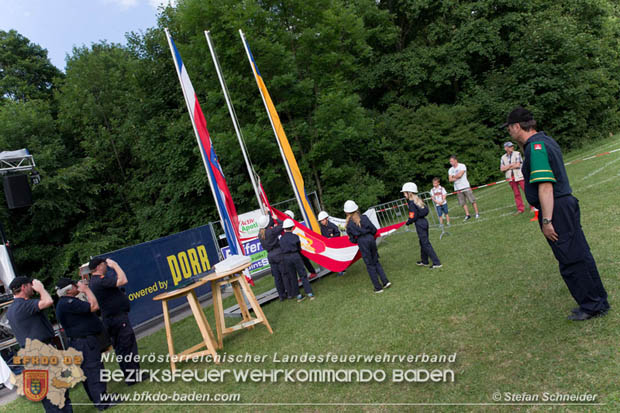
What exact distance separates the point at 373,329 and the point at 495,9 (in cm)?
2374

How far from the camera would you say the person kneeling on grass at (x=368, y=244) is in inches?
285

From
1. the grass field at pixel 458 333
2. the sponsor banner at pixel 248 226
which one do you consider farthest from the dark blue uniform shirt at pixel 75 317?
the sponsor banner at pixel 248 226

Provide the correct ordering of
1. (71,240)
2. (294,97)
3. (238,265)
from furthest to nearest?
(71,240) < (294,97) < (238,265)

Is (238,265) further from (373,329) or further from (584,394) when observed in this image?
(584,394)

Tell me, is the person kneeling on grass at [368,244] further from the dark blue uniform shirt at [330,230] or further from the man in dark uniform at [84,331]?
the man in dark uniform at [84,331]

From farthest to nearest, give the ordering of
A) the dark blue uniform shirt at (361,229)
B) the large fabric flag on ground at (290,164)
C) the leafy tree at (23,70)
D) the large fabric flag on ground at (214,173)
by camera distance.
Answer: the leafy tree at (23,70) < the large fabric flag on ground at (290,164) < the dark blue uniform shirt at (361,229) < the large fabric flag on ground at (214,173)

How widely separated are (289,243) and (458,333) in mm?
4274

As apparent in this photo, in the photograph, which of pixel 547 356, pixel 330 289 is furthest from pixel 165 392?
pixel 547 356

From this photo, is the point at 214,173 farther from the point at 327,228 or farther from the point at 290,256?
the point at 327,228

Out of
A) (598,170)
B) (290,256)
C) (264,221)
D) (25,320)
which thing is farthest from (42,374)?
(598,170)

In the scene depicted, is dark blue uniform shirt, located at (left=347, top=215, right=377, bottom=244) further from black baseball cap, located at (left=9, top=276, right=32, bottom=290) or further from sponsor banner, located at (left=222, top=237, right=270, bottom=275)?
sponsor banner, located at (left=222, top=237, right=270, bottom=275)

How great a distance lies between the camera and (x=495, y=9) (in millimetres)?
22547

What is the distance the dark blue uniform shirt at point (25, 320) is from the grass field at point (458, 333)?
1460 millimetres

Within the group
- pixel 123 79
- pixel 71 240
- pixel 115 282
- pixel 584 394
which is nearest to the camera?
pixel 584 394
